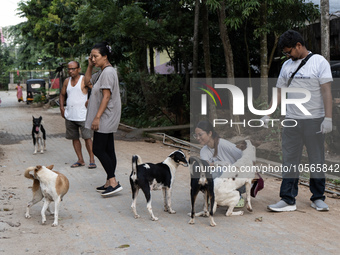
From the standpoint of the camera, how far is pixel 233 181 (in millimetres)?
5660

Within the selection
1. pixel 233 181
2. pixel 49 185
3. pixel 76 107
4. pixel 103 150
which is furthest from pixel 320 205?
pixel 76 107

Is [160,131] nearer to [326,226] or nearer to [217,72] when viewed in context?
[217,72]

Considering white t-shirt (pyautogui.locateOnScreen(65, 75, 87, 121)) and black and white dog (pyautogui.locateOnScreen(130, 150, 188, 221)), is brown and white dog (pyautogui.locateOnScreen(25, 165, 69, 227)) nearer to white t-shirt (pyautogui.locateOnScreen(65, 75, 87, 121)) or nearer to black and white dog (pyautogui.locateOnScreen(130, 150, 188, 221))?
black and white dog (pyautogui.locateOnScreen(130, 150, 188, 221))

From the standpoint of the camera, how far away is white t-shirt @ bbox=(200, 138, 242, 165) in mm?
6090

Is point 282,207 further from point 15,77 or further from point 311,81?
point 15,77

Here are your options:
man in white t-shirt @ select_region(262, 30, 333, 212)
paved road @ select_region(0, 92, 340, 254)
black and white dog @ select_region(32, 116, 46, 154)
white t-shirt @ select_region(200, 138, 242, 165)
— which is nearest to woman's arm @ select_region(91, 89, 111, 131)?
paved road @ select_region(0, 92, 340, 254)

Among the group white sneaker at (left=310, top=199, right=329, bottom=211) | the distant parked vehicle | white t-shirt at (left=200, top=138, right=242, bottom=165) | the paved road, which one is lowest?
the paved road

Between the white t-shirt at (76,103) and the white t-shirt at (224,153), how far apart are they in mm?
3455

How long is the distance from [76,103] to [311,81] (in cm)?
462

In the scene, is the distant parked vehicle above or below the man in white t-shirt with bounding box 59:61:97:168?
above

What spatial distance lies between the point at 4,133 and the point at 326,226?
1377cm

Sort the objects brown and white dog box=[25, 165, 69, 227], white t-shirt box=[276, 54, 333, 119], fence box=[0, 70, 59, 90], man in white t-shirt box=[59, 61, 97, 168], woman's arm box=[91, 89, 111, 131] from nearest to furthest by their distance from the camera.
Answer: brown and white dog box=[25, 165, 69, 227] < white t-shirt box=[276, 54, 333, 119] < woman's arm box=[91, 89, 111, 131] < man in white t-shirt box=[59, 61, 97, 168] < fence box=[0, 70, 59, 90]

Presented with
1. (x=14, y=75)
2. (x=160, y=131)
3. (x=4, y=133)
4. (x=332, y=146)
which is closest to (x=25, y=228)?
(x=332, y=146)

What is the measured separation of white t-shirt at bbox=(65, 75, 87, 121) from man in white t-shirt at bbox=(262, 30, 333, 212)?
13.3 feet
